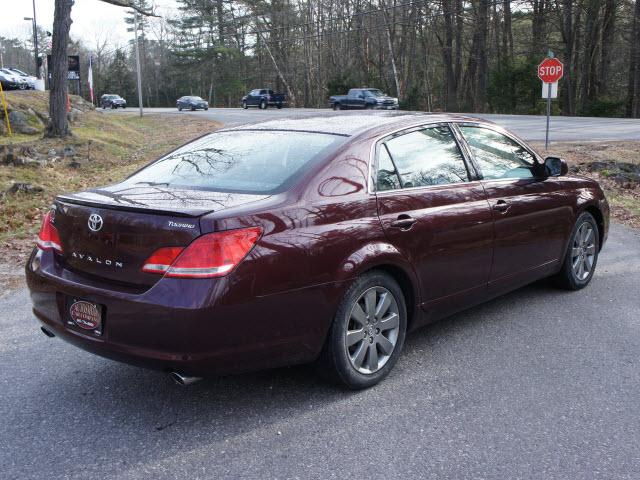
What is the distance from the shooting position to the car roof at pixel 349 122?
4324mm

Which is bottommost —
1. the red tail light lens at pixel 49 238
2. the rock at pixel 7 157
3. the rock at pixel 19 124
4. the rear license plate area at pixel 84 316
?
Result: the rear license plate area at pixel 84 316

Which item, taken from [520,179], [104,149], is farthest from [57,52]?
[520,179]

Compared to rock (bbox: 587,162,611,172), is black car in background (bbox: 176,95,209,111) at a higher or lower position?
higher

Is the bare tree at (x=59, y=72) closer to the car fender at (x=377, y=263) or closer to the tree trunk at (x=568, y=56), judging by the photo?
the car fender at (x=377, y=263)

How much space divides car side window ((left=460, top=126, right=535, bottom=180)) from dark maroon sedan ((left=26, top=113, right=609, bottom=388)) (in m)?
0.02

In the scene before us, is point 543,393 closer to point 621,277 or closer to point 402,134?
point 402,134

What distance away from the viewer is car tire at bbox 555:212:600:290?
5816mm

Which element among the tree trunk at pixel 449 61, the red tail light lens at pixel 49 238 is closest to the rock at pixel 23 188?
the red tail light lens at pixel 49 238

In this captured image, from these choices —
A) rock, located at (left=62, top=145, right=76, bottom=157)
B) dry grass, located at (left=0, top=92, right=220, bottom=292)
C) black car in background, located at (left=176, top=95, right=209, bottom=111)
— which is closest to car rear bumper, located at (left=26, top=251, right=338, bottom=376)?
dry grass, located at (left=0, top=92, right=220, bottom=292)

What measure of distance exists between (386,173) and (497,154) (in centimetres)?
142

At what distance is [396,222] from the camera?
4.01 metres

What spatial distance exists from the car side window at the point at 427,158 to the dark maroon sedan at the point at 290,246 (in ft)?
0.04

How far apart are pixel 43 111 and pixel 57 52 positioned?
17.6ft

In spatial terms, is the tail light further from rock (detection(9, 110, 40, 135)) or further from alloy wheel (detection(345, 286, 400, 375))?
rock (detection(9, 110, 40, 135))
